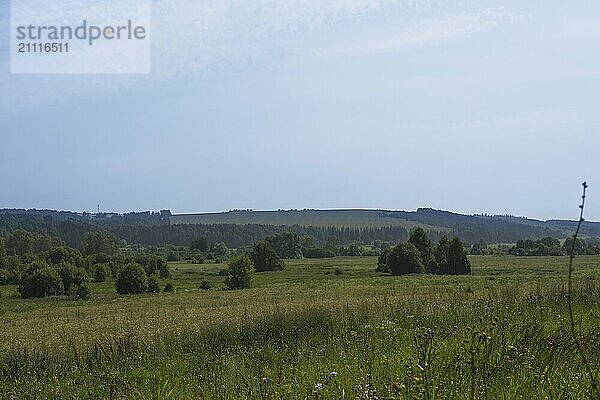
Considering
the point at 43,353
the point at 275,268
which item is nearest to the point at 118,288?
the point at 275,268

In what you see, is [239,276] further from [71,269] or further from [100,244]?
[100,244]

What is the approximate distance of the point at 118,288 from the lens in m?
77.8


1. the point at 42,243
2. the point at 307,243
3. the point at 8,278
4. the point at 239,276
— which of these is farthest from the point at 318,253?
the point at 239,276

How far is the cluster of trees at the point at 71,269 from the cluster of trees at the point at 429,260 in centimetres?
3228

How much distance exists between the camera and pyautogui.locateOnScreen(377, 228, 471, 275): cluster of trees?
85.2 meters

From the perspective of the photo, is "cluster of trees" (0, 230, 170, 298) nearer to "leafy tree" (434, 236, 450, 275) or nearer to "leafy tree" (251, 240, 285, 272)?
"leafy tree" (251, 240, 285, 272)

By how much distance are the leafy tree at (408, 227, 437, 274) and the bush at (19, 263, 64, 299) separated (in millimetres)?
48764

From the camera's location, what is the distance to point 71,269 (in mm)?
84750

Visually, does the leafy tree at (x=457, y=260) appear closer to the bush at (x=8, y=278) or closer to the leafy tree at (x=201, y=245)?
the bush at (x=8, y=278)

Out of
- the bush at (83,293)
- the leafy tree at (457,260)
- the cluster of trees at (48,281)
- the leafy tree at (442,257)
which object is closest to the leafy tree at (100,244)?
the cluster of trees at (48,281)

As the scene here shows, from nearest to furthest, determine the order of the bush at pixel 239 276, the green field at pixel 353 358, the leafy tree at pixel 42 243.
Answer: the green field at pixel 353 358 < the bush at pixel 239 276 < the leafy tree at pixel 42 243

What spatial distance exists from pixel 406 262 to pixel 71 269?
149 feet

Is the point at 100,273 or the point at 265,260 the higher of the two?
the point at 265,260

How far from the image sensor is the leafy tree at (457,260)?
277 ft
